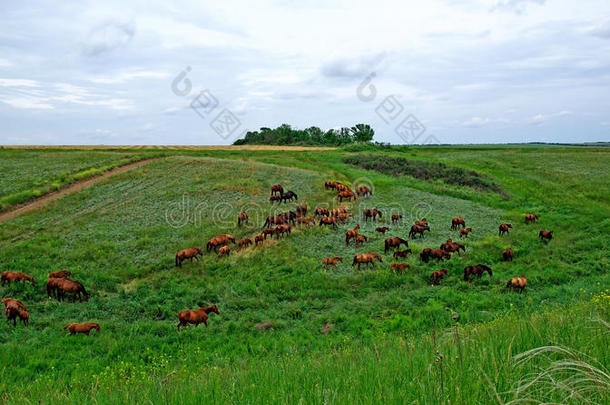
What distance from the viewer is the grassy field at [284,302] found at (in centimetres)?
395

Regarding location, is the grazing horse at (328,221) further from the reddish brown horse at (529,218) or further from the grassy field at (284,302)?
the reddish brown horse at (529,218)

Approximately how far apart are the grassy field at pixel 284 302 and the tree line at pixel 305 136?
251ft

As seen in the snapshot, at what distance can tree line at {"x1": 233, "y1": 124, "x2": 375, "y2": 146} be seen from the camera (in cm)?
11238

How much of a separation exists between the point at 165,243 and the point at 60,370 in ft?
42.1

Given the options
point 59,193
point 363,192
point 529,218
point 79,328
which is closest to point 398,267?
point 79,328

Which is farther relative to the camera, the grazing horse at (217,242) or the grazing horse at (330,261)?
the grazing horse at (217,242)

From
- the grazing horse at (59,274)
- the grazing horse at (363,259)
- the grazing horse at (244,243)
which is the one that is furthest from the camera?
the grazing horse at (244,243)

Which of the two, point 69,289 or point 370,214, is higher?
point 370,214

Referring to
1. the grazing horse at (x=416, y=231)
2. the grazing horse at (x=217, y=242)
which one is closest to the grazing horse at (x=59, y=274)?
the grazing horse at (x=217, y=242)

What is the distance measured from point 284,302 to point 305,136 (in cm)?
10638

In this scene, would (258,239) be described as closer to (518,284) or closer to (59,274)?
(59,274)

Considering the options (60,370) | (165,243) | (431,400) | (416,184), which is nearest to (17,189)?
(165,243)

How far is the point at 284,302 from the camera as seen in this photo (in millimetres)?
15820

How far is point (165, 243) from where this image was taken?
2308 cm
